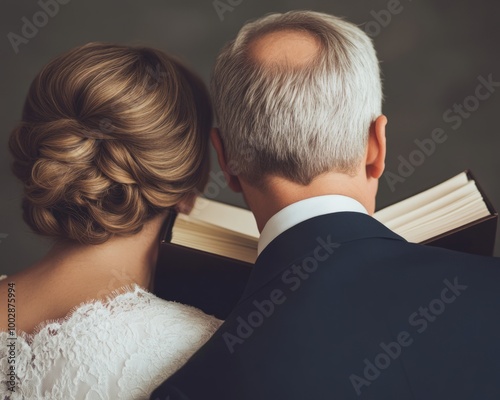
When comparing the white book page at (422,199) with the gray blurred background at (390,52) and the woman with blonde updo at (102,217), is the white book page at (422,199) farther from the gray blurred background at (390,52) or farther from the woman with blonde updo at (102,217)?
the gray blurred background at (390,52)

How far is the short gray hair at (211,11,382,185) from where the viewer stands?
1.58m

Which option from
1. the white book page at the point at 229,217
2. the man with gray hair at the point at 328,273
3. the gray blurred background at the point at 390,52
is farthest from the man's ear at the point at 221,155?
the gray blurred background at the point at 390,52

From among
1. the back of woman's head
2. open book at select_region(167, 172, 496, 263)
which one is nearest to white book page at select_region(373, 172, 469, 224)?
open book at select_region(167, 172, 496, 263)

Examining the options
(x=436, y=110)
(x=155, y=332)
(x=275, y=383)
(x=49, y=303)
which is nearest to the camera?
(x=275, y=383)

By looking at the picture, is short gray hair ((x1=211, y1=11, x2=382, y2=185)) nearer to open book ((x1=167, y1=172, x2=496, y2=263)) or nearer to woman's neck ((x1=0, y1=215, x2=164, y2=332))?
open book ((x1=167, y1=172, x2=496, y2=263))

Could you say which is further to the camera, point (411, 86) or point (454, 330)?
point (411, 86)

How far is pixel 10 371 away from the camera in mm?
1728

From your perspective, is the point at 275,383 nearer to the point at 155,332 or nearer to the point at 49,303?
the point at 155,332

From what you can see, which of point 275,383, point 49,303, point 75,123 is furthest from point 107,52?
point 275,383

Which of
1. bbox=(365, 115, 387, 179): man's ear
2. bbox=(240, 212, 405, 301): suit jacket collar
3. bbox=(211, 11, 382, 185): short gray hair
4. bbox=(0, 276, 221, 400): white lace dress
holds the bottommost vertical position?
bbox=(0, 276, 221, 400): white lace dress

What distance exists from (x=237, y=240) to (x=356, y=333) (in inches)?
22.3

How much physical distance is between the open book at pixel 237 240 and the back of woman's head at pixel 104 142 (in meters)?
0.12

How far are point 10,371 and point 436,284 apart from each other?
0.99 m

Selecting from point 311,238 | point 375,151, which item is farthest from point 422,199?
point 311,238
